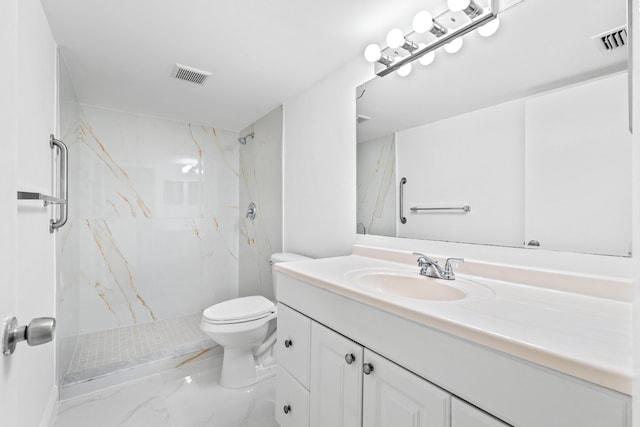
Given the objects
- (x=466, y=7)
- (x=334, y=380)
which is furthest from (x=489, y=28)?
(x=334, y=380)

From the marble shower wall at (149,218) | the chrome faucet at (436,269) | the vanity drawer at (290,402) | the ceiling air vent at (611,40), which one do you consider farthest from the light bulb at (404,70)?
the marble shower wall at (149,218)

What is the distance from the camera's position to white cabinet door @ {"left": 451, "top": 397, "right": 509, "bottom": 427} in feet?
2.02

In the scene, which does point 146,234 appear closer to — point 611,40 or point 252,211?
point 252,211

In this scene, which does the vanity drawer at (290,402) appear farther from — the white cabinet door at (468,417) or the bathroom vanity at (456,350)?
the white cabinet door at (468,417)

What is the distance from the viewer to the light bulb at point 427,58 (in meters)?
1.32

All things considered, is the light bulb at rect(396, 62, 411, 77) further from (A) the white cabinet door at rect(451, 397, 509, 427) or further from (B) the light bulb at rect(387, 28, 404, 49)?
(A) the white cabinet door at rect(451, 397, 509, 427)

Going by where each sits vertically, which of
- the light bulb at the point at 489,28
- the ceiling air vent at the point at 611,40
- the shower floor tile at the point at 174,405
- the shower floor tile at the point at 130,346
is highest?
the light bulb at the point at 489,28

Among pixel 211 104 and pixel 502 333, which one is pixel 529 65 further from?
pixel 211 104

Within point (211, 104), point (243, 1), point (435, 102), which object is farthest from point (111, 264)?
point (435, 102)

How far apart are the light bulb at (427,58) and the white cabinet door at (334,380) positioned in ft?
4.14

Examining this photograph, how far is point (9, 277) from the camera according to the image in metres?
0.48

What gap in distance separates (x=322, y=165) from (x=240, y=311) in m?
1.14

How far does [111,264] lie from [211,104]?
172cm

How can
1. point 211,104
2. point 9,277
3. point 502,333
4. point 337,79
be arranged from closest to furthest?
1. point 9,277
2. point 502,333
3. point 337,79
4. point 211,104
